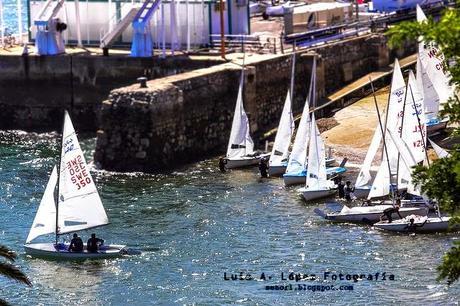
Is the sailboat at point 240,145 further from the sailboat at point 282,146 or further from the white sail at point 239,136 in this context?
the sailboat at point 282,146

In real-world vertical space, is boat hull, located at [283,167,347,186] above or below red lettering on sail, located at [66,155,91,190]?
below

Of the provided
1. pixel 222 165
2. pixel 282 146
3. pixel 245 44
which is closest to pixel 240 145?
pixel 222 165

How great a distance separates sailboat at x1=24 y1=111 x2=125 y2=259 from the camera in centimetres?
5669

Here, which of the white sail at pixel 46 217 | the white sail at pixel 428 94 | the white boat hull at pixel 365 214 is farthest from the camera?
the white sail at pixel 428 94

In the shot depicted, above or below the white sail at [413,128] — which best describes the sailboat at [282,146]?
below

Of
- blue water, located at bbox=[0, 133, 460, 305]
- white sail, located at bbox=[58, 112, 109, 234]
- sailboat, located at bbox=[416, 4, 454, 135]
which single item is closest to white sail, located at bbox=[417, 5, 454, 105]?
sailboat, located at bbox=[416, 4, 454, 135]

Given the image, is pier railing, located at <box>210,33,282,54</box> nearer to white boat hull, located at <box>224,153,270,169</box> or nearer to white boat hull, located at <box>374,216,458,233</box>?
white boat hull, located at <box>224,153,270,169</box>

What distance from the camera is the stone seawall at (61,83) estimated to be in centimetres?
8350

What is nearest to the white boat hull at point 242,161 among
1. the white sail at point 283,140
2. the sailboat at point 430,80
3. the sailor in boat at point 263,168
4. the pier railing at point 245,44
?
the white sail at point 283,140

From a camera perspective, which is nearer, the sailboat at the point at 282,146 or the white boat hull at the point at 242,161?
the sailboat at the point at 282,146

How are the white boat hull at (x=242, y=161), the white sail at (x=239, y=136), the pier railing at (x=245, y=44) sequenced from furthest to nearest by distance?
1. the pier railing at (x=245, y=44)
2. the white sail at (x=239, y=136)
3. the white boat hull at (x=242, y=161)

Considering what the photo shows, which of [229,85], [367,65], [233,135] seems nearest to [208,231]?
[233,135]

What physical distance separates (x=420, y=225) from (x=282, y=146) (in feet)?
50.5

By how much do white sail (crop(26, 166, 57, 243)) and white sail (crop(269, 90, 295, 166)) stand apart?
16.1m
